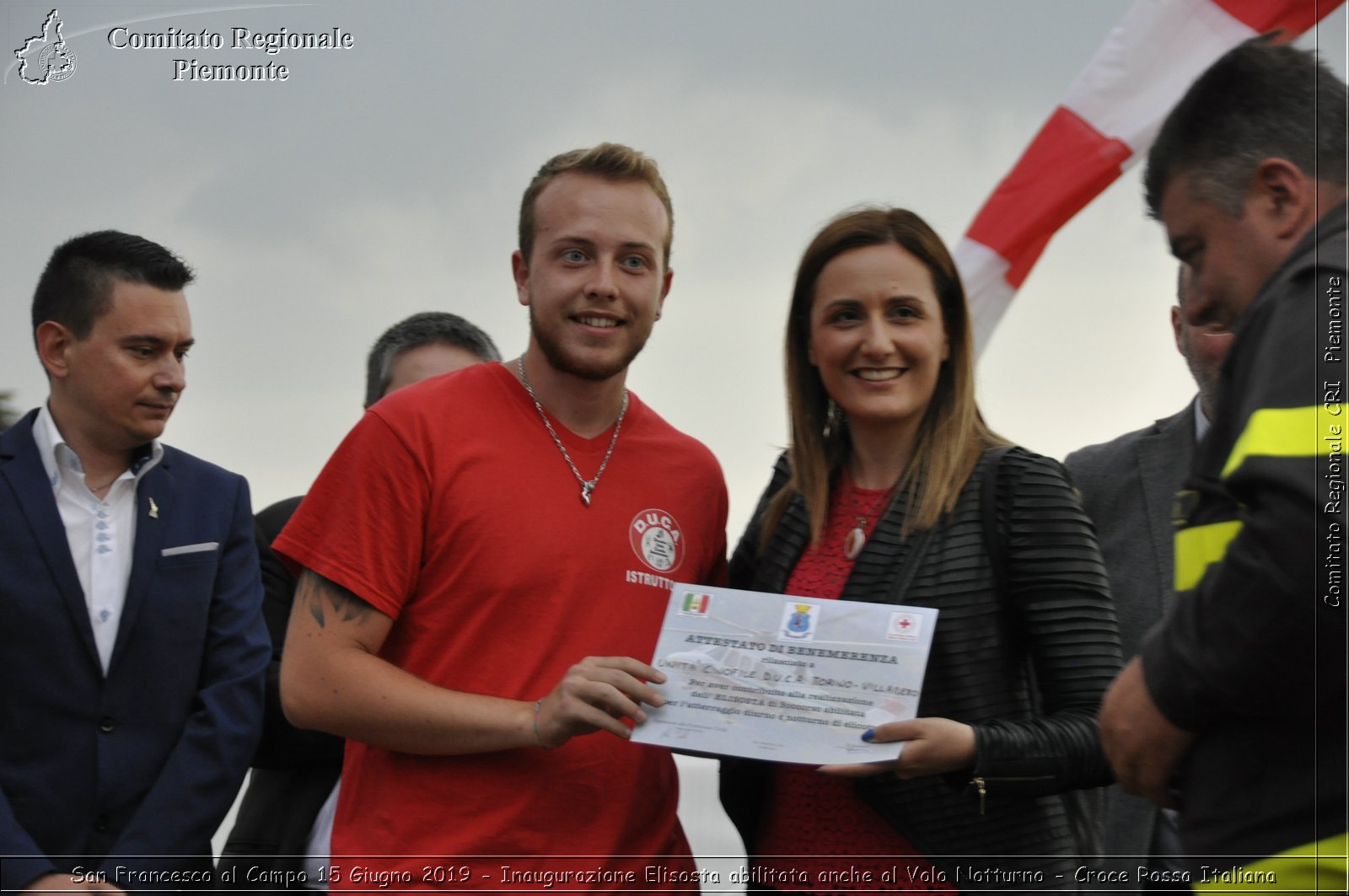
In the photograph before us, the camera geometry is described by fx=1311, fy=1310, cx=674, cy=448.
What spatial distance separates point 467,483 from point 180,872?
153 centimetres

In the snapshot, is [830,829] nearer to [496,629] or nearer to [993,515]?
[993,515]

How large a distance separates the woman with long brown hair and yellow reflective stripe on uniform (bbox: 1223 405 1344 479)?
93 cm

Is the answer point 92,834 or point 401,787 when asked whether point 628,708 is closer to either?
point 401,787

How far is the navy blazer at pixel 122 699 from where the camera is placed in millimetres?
3664

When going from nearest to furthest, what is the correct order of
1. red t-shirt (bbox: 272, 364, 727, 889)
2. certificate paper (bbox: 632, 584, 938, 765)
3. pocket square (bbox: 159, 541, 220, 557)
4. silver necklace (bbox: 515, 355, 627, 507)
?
certificate paper (bbox: 632, 584, 938, 765)
red t-shirt (bbox: 272, 364, 727, 889)
silver necklace (bbox: 515, 355, 627, 507)
pocket square (bbox: 159, 541, 220, 557)

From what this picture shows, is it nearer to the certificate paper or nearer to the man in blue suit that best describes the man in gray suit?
the certificate paper

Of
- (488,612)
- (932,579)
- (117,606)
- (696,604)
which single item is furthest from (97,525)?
(932,579)

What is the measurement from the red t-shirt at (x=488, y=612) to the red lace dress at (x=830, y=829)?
330 mm

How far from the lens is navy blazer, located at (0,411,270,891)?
3.66 m

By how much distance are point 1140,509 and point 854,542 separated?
4.18 feet

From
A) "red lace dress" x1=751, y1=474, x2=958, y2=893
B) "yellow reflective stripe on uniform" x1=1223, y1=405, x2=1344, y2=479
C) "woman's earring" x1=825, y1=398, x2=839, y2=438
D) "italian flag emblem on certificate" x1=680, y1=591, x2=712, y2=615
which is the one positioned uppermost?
"woman's earring" x1=825, y1=398, x2=839, y2=438

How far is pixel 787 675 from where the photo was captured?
2.84 meters

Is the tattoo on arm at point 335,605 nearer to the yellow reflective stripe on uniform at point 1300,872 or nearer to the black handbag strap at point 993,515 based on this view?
the black handbag strap at point 993,515

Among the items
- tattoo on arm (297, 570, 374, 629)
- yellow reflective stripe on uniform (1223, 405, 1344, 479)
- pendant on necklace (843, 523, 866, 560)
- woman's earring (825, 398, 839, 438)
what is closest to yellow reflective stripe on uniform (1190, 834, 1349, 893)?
yellow reflective stripe on uniform (1223, 405, 1344, 479)
